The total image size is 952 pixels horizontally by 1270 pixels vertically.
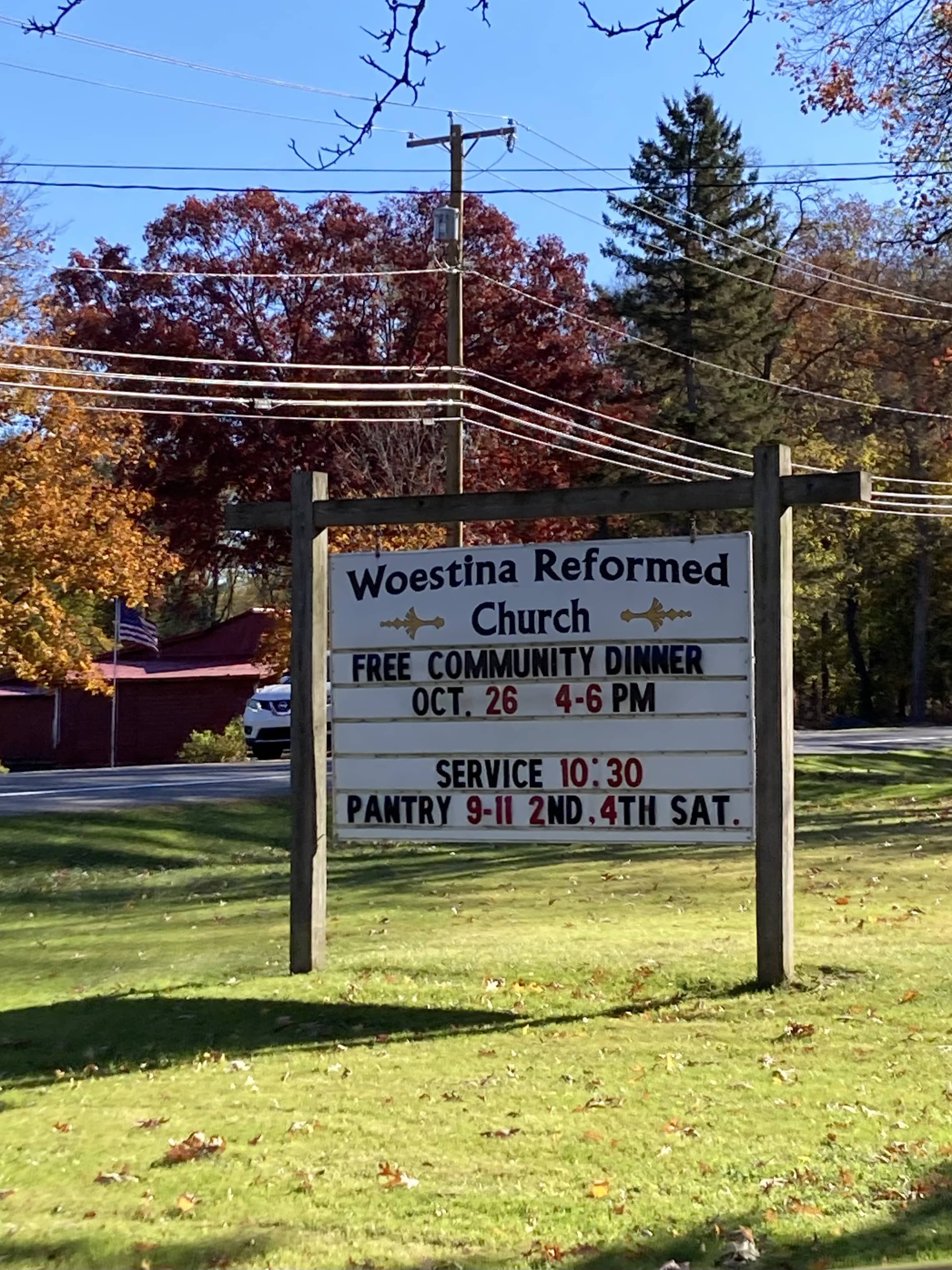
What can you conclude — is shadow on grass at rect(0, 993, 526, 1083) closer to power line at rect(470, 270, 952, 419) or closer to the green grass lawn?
the green grass lawn

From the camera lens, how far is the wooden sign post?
811 centimetres

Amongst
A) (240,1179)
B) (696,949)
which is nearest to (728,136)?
(696,949)

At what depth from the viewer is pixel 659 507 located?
8.20m

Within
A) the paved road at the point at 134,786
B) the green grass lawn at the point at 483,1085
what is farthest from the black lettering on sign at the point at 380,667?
the paved road at the point at 134,786

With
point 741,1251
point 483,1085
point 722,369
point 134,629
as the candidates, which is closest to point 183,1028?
point 483,1085

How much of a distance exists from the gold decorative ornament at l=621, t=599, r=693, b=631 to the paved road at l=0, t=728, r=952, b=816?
34.2 feet

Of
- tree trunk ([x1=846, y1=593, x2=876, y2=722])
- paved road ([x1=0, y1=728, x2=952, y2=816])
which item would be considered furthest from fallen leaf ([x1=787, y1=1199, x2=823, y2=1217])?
tree trunk ([x1=846, y1=593, x2=876, y2=722])

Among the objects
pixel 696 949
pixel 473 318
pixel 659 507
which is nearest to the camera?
pixel 659 507

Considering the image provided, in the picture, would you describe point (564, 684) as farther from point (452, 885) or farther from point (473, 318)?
point (473, 318)

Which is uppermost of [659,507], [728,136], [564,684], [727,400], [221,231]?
[728,136]

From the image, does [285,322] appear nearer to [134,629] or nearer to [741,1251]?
[134,629]

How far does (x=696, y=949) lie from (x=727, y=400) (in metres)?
35.0

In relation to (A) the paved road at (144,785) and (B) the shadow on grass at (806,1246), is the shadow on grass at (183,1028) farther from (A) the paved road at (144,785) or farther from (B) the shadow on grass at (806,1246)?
(A) the paved road at (144,785)

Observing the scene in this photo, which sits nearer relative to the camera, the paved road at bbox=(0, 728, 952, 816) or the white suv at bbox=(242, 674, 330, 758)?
the paved road at bbox=(0, 728, 952, 816)
